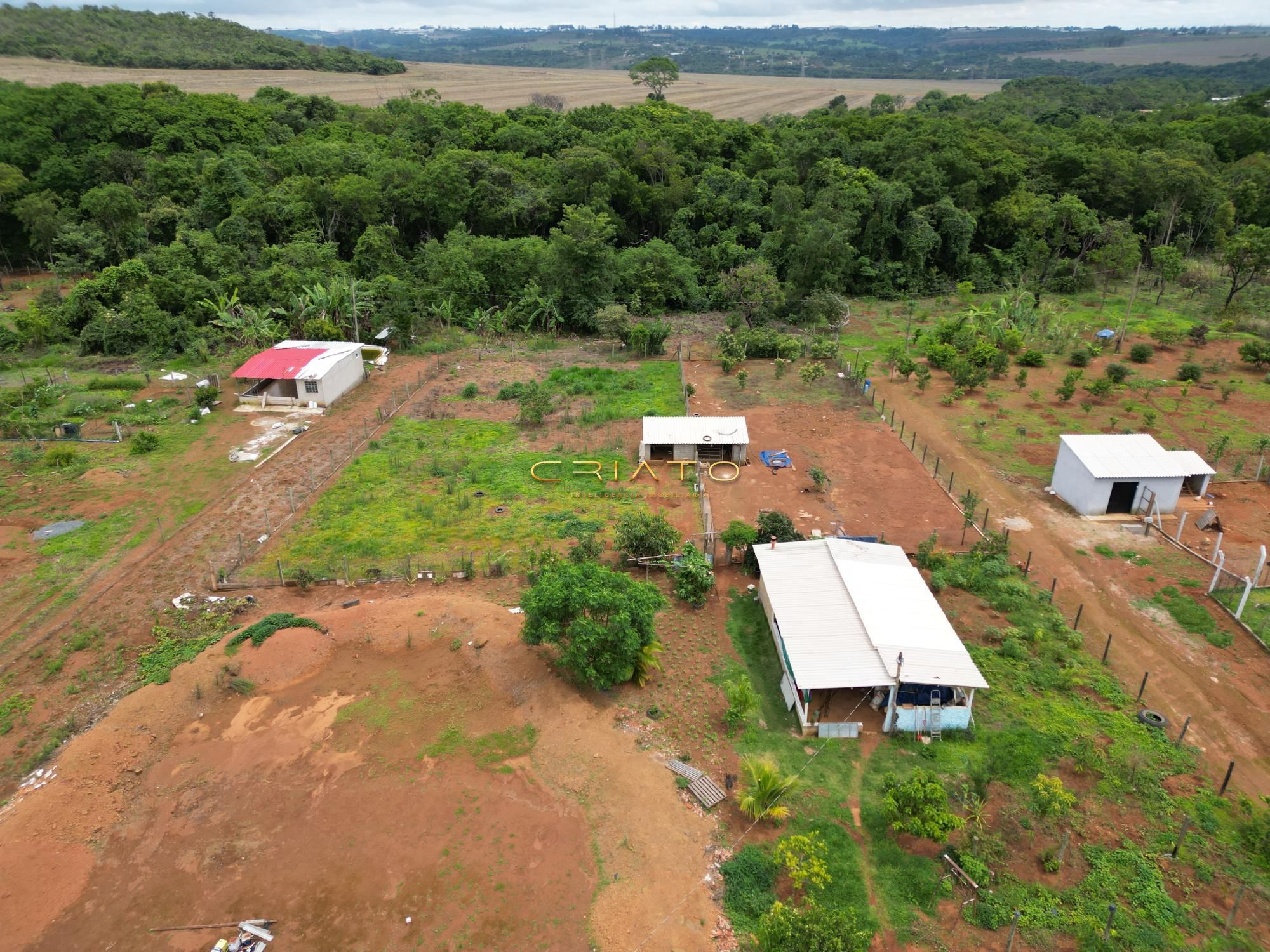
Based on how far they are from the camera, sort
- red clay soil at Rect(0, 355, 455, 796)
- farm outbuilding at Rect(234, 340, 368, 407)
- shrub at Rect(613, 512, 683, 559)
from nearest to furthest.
A: red clay soil at Rect(0, 355, 455, 796) → shrub at Rect(613, 512, 683, 559) → farm outbuilding at Rect(234, 340, 368, 407)

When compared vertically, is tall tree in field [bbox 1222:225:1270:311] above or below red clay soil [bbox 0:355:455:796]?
above

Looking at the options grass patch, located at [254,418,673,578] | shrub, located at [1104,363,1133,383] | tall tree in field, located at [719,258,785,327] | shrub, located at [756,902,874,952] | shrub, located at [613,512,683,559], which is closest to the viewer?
shrub, located at [756,902,874,952]

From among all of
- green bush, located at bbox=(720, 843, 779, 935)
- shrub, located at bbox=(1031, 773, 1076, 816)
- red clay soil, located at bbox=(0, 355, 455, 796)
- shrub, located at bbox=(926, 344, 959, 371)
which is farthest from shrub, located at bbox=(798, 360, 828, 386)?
green bush, located at bbox=(720, 843, 779, 935)

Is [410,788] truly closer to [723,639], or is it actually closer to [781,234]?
[723,639]

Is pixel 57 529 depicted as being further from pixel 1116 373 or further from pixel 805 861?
pixel 1116 373

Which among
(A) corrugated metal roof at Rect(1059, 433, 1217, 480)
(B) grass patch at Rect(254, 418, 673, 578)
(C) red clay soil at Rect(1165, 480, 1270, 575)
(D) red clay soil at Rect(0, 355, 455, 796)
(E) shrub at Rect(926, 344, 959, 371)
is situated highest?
(A) corrugated metal roof at Rect(1059, 433, 1217, 480)

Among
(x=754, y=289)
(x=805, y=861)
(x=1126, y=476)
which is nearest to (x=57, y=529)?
(x=805, y=861)

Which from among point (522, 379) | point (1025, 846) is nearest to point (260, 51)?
point (522, 379)

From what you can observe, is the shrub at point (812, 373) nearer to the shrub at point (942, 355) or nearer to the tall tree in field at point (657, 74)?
the shrub at point (942, 355)

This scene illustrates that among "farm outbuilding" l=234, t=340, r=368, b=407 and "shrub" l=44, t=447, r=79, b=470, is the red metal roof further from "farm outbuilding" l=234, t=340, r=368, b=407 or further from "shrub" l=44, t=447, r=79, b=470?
"shrub" l=44, t=447, r=79, b=470
